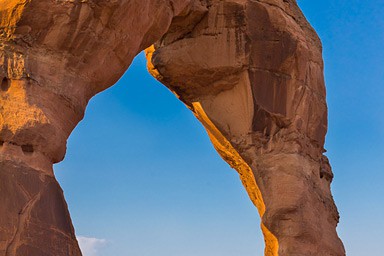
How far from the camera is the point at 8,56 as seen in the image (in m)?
7.38

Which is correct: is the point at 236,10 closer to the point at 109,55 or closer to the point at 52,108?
the point at 109,55

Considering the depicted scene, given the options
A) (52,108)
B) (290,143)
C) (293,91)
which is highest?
(293,91)

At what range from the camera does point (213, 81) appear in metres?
12.9

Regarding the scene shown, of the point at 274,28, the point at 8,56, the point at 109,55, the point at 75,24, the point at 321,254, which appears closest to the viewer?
the point at 8,56

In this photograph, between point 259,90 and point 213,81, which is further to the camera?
point 213,81

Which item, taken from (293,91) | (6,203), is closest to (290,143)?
(293,91)

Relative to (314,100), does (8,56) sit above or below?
below

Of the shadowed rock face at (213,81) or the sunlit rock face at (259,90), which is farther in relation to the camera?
the sunlit rock face at (259,90)

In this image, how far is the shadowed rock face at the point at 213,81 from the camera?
7.38m

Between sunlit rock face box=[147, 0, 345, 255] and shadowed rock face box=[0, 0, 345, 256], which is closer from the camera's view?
shadowed rock face box=[0, 0, 345, 256]

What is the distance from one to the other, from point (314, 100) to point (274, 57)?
1.31 m

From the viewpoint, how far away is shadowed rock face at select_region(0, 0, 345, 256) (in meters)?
7.38

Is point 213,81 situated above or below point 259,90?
above

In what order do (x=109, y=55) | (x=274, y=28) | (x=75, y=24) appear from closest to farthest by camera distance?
(x=75, y=24) → (x=109, y=55) → (x=274, y=28)
